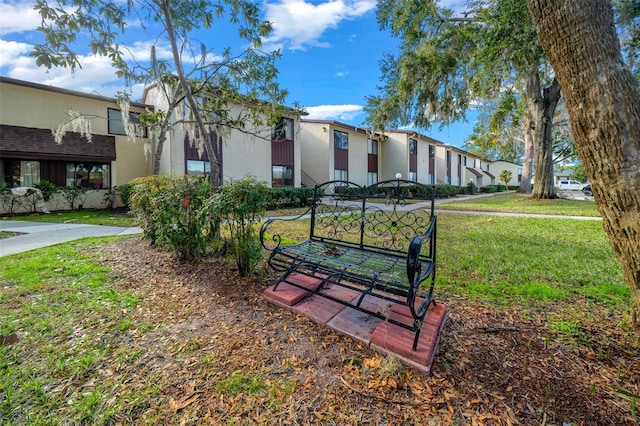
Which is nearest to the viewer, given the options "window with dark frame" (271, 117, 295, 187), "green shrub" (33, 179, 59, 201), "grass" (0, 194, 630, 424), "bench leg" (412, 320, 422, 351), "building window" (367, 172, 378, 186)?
"grass" (0, 194, 630, 424)

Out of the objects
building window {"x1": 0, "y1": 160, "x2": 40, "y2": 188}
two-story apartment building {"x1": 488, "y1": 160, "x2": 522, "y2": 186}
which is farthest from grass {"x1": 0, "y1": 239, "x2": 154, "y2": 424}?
two-story apartment building {"x1": 488, "y1": 160, "x2": 522, "y2": 186}

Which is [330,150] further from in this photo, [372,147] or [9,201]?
[9,201]

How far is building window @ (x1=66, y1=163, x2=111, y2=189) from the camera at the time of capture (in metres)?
13.2

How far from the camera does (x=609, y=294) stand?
10.2ft

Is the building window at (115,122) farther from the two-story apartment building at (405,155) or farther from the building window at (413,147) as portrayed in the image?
the building window at (413,147)

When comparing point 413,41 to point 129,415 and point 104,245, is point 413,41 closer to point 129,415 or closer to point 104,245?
point 104,245

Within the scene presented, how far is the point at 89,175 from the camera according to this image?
13.6m

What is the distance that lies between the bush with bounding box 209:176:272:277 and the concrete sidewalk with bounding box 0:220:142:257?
4.63m

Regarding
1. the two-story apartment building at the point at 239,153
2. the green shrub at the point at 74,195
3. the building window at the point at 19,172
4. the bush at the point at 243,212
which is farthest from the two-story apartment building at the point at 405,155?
the bush at the point at 243,212

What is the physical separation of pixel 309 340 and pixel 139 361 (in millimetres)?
1214

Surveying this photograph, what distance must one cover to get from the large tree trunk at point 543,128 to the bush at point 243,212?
51.9 feet

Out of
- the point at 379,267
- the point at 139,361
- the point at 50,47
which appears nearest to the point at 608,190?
the point at 379,267

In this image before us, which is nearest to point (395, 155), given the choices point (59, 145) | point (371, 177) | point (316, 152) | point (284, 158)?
point (371, 177)

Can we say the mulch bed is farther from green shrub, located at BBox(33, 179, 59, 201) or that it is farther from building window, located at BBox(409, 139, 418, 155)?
building window, located at BBox(409, 139, 418, 155)
